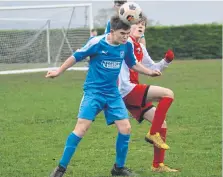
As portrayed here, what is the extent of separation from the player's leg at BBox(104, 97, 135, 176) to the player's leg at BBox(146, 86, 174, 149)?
1.22ft

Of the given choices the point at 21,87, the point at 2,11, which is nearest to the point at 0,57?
the point at 2,11

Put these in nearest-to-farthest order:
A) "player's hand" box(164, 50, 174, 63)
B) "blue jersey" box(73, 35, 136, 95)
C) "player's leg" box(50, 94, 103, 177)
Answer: "player's leg" box(50, 94, 103, 177) → "blue jersey" box(73, 35, 136, 95) → "player's hand" box(164, 50, 174, 63)

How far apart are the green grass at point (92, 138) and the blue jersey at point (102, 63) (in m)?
1.04

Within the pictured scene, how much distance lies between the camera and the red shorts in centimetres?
698

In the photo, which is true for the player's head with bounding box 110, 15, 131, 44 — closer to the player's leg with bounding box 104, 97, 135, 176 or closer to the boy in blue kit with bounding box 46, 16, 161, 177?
the boy in blue kit with bounding box 46, 16, 161, 177

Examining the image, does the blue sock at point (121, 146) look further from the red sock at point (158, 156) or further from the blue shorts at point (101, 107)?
the red sock at point (158, 156)

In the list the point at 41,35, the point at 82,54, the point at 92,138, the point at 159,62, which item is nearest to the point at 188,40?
the point at 41,35

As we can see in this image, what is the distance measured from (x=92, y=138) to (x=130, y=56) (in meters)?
2.70

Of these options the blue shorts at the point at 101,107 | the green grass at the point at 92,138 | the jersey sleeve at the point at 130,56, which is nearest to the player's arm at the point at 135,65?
the jersey sleeve at the point at 130,56

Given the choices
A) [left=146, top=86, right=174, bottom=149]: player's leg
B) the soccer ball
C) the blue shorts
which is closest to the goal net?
[left=146, top=86, right=174, bottom=149]: player's leg

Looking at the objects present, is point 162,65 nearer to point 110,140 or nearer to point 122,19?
point 122,19

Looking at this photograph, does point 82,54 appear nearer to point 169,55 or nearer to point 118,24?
point 118,24

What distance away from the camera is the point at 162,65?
7.38 meters

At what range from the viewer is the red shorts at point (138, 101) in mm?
6984
